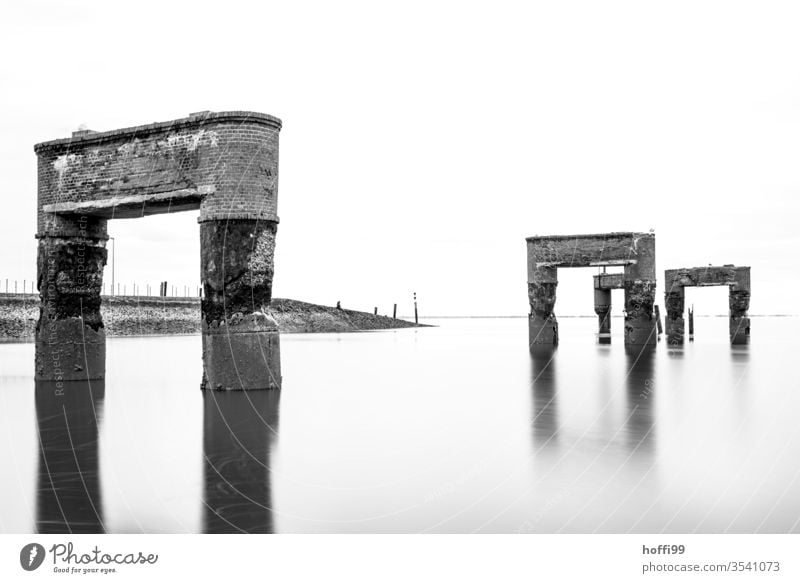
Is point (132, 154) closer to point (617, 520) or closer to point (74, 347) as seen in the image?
point (74, 347)

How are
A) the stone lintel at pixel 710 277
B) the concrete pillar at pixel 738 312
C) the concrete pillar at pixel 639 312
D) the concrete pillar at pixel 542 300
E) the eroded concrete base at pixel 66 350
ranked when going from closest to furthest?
the eroded concrete base at pixel 66 350 < the concrete pillar at pixel 639 312 < the concrete pillar at pixel 542 300 < the stone lintel at pixel 710 277 < the concrete pillar at pixel 738 312

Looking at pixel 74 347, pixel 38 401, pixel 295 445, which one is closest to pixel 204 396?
pixel 38 401

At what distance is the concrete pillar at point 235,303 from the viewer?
48.0 feet

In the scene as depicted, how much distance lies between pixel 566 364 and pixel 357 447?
621 inches

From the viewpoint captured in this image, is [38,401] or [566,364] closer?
[38,401]

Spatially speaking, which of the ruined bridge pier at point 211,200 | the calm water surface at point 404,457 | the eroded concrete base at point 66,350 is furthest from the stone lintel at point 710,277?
the eroded concrete base at point 66,350

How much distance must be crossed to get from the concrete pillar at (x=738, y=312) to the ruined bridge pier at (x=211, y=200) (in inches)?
1272

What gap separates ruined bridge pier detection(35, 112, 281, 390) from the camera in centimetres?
1464

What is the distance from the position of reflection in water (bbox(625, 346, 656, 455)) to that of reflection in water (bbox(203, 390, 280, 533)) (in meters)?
4.37

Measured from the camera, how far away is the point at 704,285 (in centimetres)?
4038

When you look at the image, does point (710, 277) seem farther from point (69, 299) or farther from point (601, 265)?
point (69, 299)

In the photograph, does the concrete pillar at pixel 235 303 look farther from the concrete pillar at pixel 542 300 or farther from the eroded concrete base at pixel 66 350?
the concrete pillar at pixel 542 300

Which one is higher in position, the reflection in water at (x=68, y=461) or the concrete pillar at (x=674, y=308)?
the concrete pillar at (x=674, y=308)

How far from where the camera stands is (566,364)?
24656 millimetres
